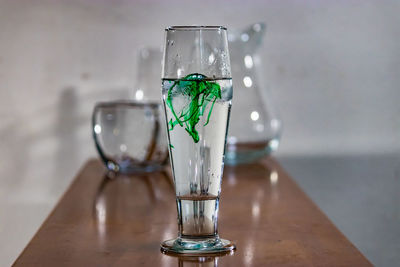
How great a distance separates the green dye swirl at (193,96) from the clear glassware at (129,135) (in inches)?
21.9

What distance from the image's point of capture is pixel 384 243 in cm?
163

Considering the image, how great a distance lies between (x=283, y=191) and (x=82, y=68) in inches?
28.0

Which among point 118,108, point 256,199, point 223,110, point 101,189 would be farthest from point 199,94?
point 118,108

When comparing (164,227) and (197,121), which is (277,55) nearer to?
(164,227)

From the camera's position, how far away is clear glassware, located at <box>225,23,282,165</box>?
4.14ft

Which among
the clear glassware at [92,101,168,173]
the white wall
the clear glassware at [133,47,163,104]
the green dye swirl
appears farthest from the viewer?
the white wall

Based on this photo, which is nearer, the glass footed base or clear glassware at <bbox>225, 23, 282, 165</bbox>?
the glass footed base

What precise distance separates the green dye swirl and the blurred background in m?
0.94

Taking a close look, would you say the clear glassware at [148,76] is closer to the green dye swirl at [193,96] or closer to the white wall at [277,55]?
the white wall at [277,55]

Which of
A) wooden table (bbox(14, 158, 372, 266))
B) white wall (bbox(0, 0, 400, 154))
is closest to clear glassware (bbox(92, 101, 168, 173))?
wooden table (bbox(14, 158, 372, 266))

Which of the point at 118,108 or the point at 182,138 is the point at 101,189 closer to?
the point at 118,108

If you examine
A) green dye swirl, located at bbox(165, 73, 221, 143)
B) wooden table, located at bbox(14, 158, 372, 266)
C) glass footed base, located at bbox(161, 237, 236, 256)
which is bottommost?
wooden table, located at bbox(14, 158, 372, 266)

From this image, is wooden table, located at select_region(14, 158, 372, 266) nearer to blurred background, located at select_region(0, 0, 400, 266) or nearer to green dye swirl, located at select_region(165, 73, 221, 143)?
green dye swirl, located at select_region(165, 73, 221, 143)

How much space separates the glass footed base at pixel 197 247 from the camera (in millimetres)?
664
